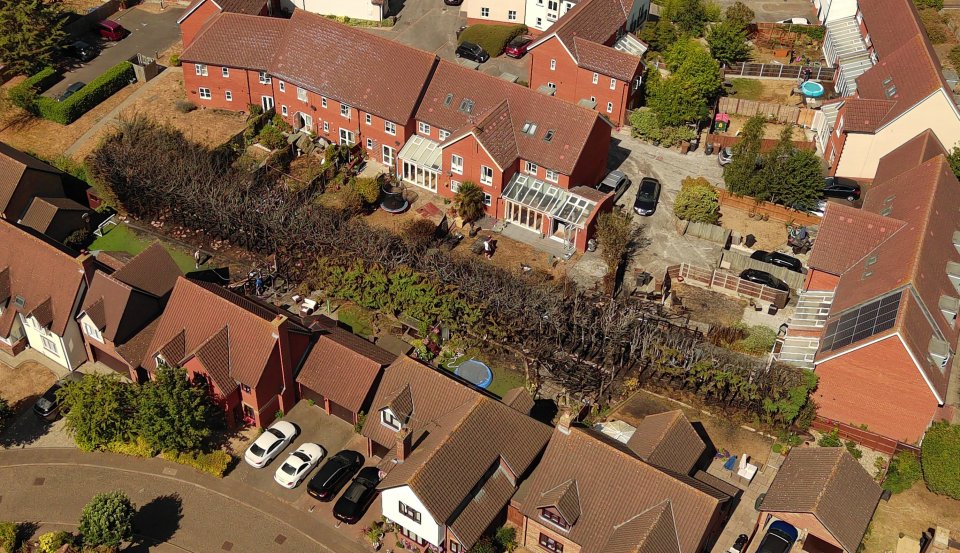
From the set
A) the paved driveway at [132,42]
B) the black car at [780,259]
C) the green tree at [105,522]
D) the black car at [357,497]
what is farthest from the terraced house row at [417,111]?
the green tree at [105,522]

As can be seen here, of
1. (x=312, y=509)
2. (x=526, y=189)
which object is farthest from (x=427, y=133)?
(x=312, y=509)

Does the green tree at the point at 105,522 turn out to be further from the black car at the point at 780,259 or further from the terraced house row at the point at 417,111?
the black car at the point at 780,259

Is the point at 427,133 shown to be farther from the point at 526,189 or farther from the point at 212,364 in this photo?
the point at 212,364

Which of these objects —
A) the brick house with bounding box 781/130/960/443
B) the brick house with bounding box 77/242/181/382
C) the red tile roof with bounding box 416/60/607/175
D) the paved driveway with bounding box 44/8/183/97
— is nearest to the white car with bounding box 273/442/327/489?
the brick house with bounding box 77/242/181/382

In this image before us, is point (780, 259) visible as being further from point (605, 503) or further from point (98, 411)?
point (98, 411)

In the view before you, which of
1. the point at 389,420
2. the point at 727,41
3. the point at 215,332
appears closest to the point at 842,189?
the point at 727,41
